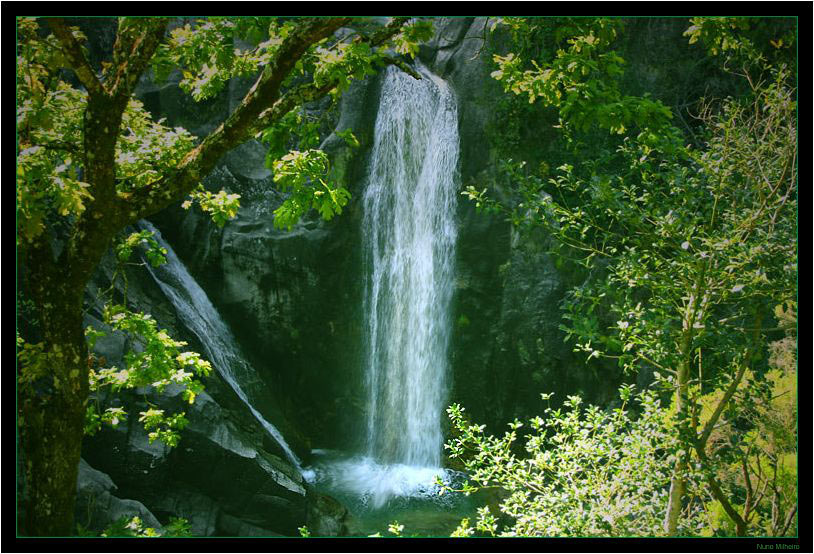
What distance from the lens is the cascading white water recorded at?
29.3 ft

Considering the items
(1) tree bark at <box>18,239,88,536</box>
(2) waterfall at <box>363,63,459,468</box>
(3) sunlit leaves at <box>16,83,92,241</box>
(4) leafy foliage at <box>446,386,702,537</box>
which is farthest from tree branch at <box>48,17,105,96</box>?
(2) waterfall at <box>363,63,459,468</box>

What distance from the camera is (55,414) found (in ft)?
10.3

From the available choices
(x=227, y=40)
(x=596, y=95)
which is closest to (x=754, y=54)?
(x=596, y=95)

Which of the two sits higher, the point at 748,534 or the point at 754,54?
the point at 754,54

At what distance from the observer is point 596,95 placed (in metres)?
3.12

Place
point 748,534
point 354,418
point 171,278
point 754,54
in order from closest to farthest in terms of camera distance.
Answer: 1. point 748,534
2. point 754,54
3. point 171,278
4. point 354,418

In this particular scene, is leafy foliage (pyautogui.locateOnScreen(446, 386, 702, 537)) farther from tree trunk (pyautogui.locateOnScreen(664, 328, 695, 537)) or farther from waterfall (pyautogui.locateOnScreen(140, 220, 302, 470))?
waterfall (pyautogui.locateOnScreen(140, 220, 302, 470))

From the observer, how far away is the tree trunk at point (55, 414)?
3.09m

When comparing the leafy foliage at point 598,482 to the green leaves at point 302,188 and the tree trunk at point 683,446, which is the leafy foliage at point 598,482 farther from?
the green leaves at point 302,188

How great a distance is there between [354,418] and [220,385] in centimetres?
344

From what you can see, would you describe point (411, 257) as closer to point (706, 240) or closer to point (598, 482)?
point (598, 482)

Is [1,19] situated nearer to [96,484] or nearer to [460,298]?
[96,484]

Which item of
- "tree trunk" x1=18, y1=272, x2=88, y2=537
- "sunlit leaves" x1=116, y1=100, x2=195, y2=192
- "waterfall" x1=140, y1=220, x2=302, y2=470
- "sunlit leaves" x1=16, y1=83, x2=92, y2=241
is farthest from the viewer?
"waterfall" x1=140, y1=220, x2=302, y2=470

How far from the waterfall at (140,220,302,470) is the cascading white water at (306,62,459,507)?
1.79 m
